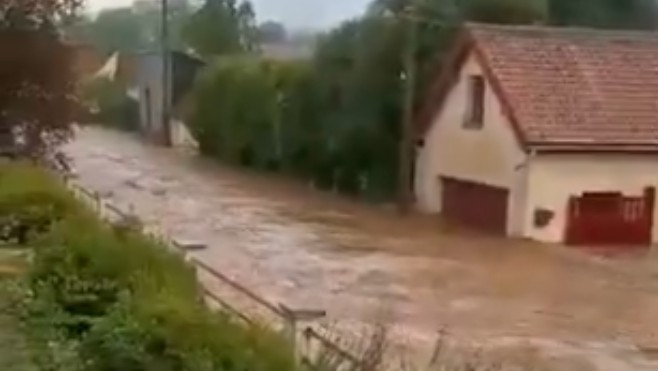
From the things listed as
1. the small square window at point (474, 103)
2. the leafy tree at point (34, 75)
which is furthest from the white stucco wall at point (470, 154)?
the leafy tree at point (34, 75)

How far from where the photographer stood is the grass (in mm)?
11883

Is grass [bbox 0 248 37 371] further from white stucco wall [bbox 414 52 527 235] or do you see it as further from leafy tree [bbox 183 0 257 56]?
leafy tree [bbox 183 0 257 56]

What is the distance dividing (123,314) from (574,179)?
24.3 metres

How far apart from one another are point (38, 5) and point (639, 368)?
48.4 feet

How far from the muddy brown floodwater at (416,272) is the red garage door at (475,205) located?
0.68m

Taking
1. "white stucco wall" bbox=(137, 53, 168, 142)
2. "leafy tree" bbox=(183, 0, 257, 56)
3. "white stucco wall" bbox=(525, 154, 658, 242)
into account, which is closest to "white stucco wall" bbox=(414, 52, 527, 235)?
"white stucco wall" bbox=(525, 154, 658, 242)

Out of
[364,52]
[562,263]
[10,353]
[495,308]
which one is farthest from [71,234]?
[364,52]

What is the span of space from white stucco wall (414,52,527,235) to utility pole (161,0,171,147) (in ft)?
97.8

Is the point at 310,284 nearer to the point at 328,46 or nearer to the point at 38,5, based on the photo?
the point at 38,5

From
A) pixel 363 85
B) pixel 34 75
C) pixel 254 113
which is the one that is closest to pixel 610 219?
pixel 363 85

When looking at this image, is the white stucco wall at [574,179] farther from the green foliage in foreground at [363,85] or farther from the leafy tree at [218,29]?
the leafy tree at [218,29]

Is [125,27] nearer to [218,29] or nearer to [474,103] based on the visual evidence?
A: [218,29]

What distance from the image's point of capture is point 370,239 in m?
31.8

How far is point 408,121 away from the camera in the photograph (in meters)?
38.3
